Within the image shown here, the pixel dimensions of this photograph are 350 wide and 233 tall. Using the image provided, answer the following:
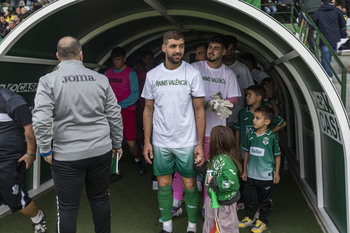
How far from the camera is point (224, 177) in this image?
3.23 meters

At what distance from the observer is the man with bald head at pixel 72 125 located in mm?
2828

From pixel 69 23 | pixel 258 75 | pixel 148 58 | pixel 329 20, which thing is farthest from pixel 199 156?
pixel 329 20

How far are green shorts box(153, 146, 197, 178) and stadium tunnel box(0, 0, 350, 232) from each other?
1.54 m

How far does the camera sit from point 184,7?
4.85m

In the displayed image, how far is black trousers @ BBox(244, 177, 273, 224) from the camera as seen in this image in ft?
13.2

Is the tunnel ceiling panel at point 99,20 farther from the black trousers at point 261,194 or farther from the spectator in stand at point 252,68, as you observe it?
the black trousers at point 261,194

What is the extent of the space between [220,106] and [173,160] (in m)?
0.80

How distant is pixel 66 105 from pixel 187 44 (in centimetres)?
866

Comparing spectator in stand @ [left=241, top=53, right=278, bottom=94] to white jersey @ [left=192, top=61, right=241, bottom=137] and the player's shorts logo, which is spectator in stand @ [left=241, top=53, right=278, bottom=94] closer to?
white jersey @ [left=192, top=61, right=241, bottom=137]

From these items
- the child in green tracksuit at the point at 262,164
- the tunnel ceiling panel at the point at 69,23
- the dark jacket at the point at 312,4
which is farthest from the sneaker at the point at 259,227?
the dark jacket at the point at 312,4

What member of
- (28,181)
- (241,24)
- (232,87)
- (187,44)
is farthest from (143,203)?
(187,44)

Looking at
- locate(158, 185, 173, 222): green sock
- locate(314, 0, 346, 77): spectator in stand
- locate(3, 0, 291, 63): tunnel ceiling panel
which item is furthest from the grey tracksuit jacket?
locate(314, 0, 346, 77): spectator in stand

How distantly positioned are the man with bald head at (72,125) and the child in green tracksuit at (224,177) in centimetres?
104

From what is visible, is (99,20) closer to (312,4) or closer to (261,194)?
(261,194)
